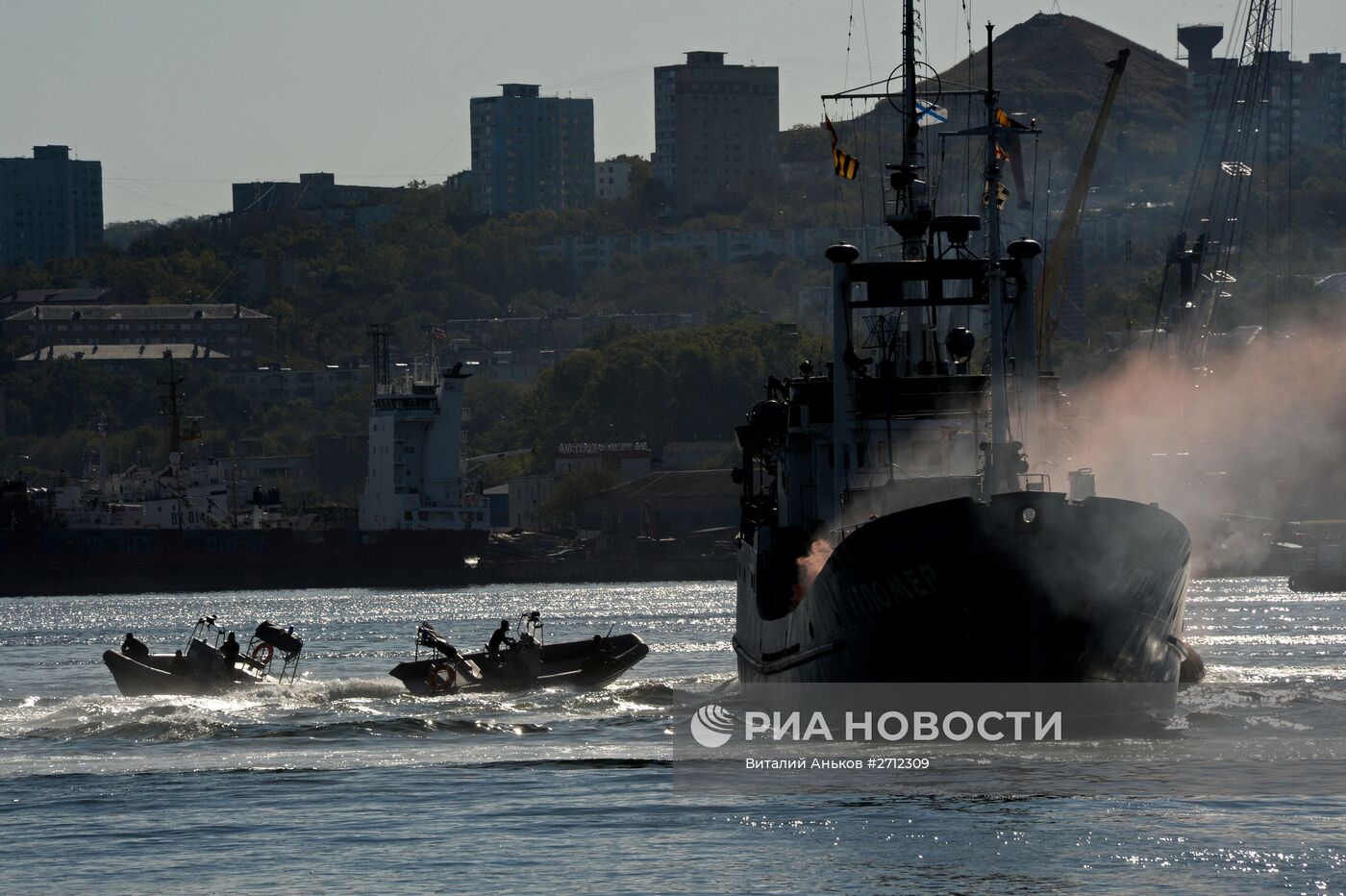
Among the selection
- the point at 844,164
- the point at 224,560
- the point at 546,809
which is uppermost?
the point at 844,164

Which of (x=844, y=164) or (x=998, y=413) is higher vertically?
(x=844, y=164)

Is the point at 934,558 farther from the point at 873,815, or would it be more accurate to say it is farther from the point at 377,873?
Result: the point at 377,873

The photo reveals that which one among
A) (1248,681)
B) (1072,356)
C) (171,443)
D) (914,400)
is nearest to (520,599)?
(171,443)

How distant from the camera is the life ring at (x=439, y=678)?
182 ft

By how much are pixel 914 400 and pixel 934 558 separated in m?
8.09

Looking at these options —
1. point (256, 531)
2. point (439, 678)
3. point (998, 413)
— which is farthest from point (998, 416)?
point (256, 531)

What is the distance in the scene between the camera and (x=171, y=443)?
6718 inches

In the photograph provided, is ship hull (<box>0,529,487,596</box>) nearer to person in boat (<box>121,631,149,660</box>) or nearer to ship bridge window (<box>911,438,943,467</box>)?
person in boat (<box>121,631,149,660</box>)

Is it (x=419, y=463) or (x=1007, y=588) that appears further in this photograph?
(x=419, y=463)

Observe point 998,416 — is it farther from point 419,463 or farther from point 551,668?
point 419,463

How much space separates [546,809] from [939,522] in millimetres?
7633

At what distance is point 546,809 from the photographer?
112 feet

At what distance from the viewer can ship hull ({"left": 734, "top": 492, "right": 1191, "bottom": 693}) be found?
34.7 meters

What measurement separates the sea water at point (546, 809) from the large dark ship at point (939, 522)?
9.50 feet
